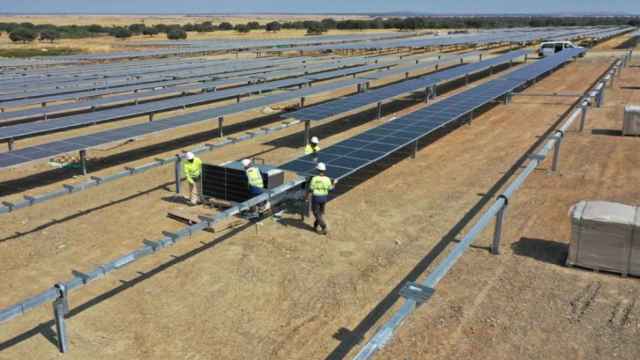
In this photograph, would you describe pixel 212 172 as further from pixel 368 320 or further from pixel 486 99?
pixel 486 99

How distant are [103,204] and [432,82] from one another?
21.0 m

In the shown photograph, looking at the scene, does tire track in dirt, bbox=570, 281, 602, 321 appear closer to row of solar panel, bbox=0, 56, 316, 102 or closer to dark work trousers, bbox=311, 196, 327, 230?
dark work trousers, bbox=311, 196, 327, 230

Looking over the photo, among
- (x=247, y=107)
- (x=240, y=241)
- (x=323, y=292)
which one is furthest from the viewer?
(x=247, y=107)

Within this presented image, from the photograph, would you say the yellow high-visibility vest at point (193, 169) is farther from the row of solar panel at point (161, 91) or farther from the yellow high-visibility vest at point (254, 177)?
the row of solar panel at point (161, 91)

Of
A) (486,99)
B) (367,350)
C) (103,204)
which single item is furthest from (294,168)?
(486,99)

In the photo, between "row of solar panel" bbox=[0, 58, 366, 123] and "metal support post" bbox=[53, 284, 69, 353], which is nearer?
"metal support post" bbox=[53, 284, 69, 353]

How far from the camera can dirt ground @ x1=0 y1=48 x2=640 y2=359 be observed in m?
8.45

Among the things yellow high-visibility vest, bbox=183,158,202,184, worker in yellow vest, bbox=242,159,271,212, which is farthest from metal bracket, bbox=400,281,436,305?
yellow high-visibility vest, bbox=183,158,202,184

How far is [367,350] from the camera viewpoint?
21.0 ft

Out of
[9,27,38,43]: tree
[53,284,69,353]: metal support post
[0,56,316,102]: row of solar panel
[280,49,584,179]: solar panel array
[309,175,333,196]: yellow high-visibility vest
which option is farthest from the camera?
[9,27,38,43]: tree

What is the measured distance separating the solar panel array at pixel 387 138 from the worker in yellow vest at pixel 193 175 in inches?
83.8

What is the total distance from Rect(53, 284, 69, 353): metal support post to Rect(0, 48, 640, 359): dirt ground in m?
0.17

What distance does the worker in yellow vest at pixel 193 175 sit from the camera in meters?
14.1

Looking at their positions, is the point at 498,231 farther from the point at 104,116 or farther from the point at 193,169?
the point at 104,116
